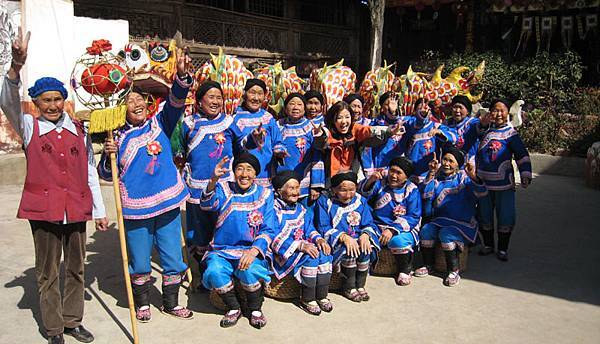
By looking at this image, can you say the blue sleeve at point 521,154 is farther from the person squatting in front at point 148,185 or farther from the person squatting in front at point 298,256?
the person squatting in front at point 148,185

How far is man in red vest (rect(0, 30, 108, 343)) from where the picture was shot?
9.86 ft

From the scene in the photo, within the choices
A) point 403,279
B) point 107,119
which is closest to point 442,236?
point 403,279

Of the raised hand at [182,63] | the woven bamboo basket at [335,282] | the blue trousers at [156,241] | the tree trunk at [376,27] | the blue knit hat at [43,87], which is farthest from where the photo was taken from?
the tree trunk at [376,27]

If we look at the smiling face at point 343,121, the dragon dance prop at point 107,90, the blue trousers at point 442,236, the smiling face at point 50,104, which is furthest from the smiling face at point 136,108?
the blue trousers at point 442,236

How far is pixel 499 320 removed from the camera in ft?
12.0

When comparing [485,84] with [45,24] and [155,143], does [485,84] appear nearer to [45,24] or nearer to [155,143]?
[45,24]

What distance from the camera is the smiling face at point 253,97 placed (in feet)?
14.5

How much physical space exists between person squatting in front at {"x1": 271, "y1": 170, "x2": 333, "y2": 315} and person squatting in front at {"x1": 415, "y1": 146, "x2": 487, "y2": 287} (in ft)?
3.61

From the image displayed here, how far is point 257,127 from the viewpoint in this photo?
4305 millimetres

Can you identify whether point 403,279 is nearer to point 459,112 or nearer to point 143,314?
point 459,112

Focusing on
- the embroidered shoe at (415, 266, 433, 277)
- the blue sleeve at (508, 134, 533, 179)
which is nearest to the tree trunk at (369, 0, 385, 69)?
the blue sleeve at (508, 134, 533, 179)

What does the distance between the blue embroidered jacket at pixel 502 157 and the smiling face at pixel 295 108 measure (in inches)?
74.1

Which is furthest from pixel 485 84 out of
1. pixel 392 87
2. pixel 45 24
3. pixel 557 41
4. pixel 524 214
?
pixel 45 24

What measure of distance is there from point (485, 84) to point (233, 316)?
35.4 feet
